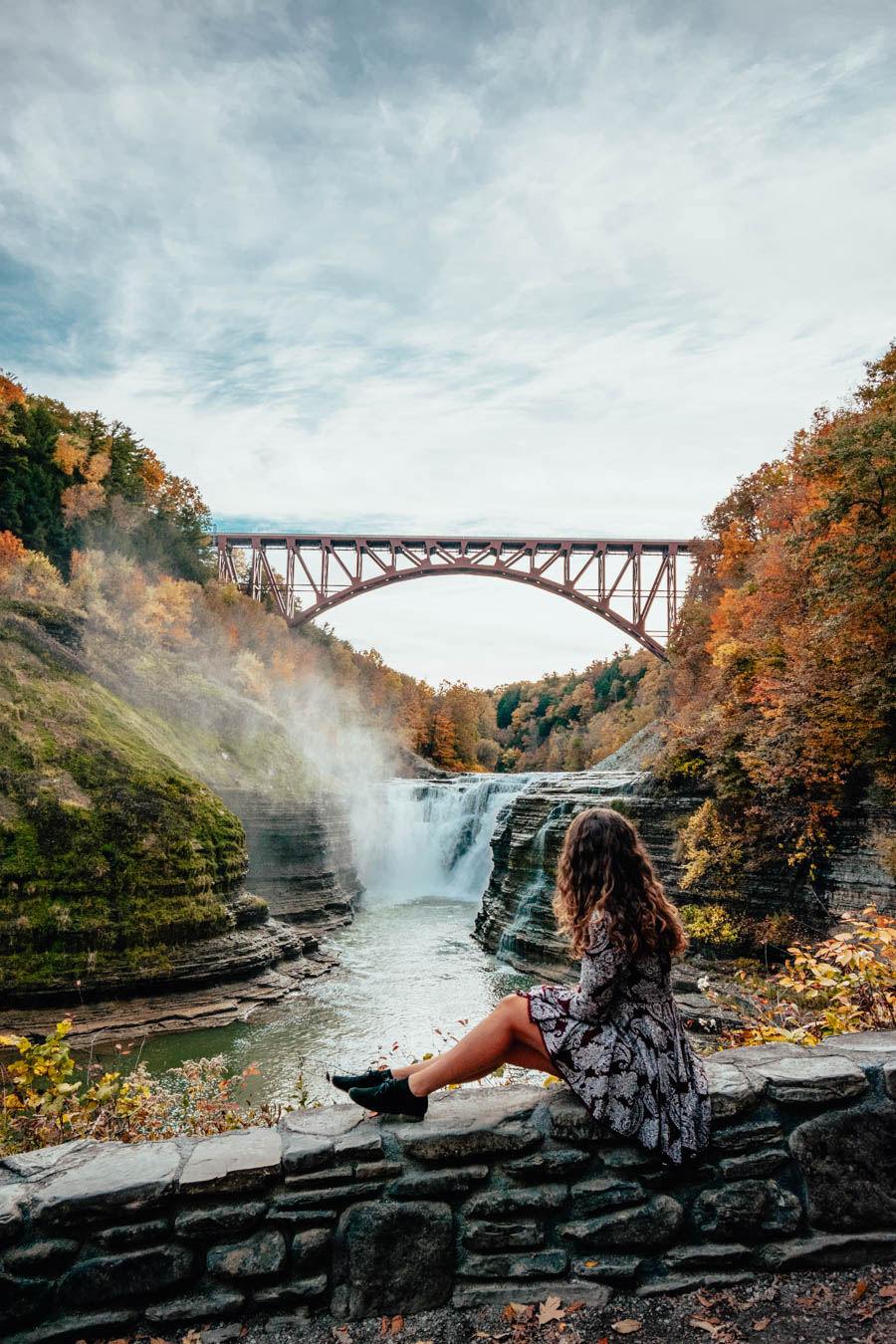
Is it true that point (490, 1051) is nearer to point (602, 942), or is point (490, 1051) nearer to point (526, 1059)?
point (526, 1059)

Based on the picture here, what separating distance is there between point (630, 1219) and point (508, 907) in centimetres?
1523

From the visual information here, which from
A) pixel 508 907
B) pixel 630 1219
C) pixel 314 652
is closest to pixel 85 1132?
pixel 630 1219

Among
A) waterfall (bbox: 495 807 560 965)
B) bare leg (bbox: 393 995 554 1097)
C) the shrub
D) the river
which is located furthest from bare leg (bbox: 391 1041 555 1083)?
waterfall (bbox: 495 807 560 965)

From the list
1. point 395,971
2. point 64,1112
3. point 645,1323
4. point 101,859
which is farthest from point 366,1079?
point 395,971

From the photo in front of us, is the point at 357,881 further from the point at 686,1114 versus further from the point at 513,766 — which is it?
the point at 513,766

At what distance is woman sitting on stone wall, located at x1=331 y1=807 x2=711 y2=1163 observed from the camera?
8.60ft

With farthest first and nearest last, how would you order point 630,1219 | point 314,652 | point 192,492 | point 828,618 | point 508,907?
point 314,652
point 192,492
point 508,907
point 828,618
point 630,1219

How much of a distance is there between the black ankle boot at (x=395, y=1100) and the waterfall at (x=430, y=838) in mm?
22176

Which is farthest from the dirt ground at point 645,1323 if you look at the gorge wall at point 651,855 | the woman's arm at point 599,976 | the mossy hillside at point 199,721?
the mossy hillside at point 199,721

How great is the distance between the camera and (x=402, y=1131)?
266 centimetres

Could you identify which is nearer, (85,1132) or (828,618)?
(85,1132)

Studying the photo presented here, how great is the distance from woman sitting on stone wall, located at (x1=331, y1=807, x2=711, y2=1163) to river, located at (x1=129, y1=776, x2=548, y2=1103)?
7.69 feet

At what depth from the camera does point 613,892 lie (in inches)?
107

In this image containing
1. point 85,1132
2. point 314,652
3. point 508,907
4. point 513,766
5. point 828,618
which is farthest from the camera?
point 513,766
